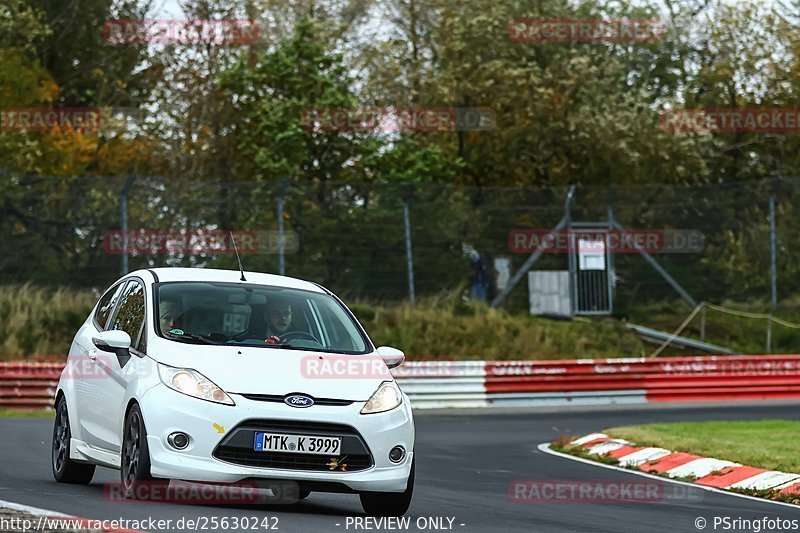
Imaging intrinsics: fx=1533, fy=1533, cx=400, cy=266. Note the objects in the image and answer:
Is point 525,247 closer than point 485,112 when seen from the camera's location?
Yes

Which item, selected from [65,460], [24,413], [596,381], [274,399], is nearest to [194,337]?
[274,399]

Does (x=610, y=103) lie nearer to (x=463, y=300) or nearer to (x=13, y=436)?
(x=463, y=300)

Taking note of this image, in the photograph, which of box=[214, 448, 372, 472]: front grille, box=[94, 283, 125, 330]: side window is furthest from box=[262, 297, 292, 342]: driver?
box=[94, 283, 125, 330]: side window

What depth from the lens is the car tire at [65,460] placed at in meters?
11.1

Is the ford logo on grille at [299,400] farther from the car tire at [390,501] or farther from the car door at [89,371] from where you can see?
the car door at [89,371]

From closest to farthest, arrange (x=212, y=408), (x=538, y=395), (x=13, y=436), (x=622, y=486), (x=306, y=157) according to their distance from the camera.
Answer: (x=212, y=408) → (x=622, y=486) → (x=13, y=436) → (x=538, y=395) → (x=306, y=157)

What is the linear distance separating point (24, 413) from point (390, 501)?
1466cm

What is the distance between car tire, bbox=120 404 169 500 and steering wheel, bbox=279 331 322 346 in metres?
1.19

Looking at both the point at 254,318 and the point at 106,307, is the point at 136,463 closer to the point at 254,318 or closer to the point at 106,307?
the point at 254,318

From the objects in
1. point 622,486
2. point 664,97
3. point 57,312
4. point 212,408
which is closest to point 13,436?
point 622,486

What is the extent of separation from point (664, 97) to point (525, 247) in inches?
608

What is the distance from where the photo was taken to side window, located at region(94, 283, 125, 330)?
11250 mm

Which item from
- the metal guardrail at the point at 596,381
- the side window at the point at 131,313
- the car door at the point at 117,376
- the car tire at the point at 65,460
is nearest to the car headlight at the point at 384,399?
the car door at the point at 117,376

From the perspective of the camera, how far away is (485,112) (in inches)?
1508
